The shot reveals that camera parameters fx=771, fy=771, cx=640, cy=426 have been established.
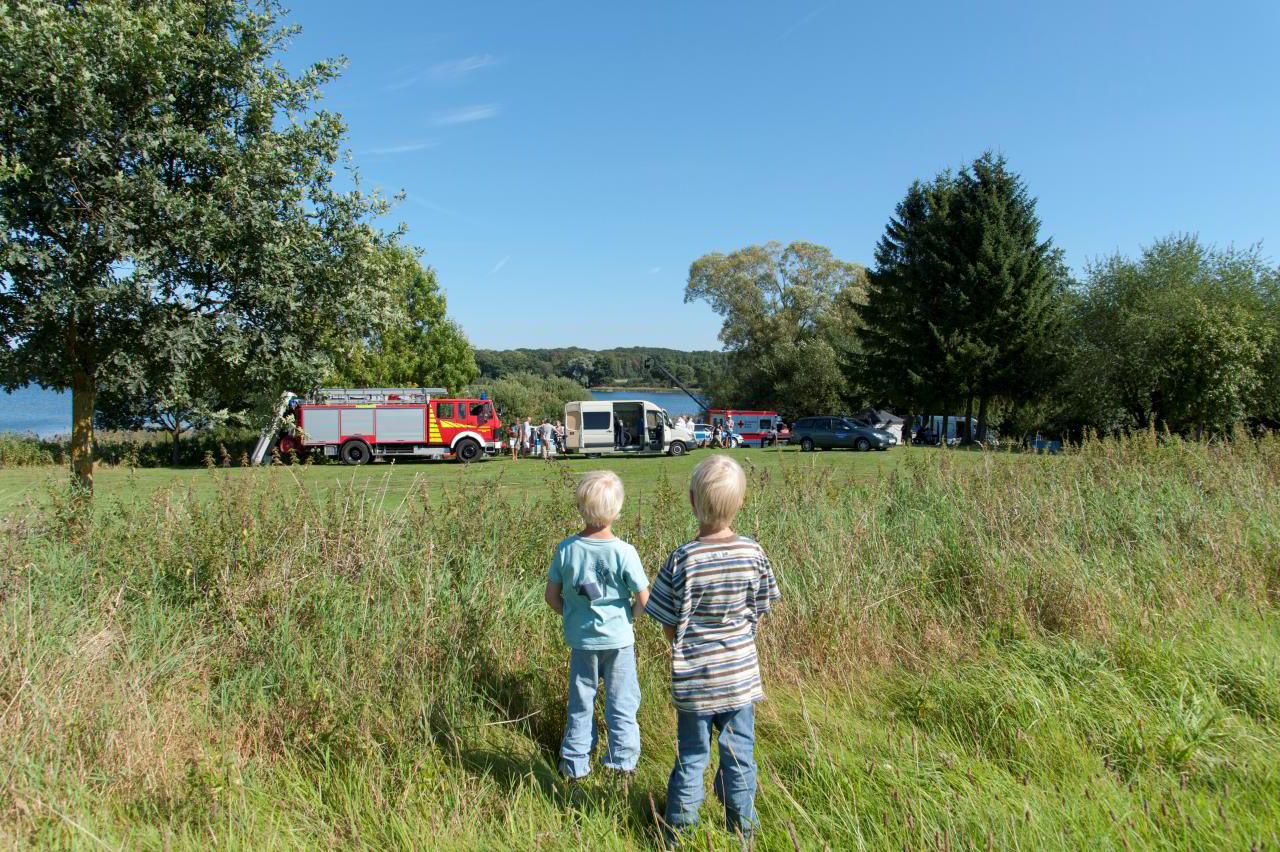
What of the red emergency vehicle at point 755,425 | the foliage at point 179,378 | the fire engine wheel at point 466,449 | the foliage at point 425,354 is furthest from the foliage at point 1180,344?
the foliage at point 179,378

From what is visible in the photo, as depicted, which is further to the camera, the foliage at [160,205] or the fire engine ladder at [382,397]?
the fire engine ladder at [382,397]

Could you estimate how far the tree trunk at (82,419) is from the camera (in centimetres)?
712

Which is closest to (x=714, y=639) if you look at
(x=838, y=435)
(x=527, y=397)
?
(x=838, y=435)

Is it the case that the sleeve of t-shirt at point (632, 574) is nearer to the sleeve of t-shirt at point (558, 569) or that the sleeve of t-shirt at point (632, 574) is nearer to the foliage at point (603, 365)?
the sleeve of t-shirt at point (558, 569)

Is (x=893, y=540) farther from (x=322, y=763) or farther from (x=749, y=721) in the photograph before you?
(x=322, y=763)

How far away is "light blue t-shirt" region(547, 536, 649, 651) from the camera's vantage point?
126 inches

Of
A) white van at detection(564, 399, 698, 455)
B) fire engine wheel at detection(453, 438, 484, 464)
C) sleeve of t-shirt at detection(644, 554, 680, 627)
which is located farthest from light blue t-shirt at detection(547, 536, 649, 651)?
white van at detection(564, 399, 698, 455)

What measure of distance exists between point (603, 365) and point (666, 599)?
350 feet

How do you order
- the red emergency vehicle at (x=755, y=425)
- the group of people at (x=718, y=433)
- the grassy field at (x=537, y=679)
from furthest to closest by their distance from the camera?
the red emergency vehicle at (x=755, y=425) → the group of people at (x=718, y=433) → the grassy field at (x=537, y=679)

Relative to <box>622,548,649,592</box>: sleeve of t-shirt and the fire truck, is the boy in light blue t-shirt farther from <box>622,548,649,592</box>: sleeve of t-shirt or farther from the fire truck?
the fire truck

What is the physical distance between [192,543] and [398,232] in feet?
16.2

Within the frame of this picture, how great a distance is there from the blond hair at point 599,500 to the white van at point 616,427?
3045 centimetres

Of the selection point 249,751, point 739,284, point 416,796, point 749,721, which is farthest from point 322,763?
point 739,284

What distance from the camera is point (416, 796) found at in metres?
2.90
